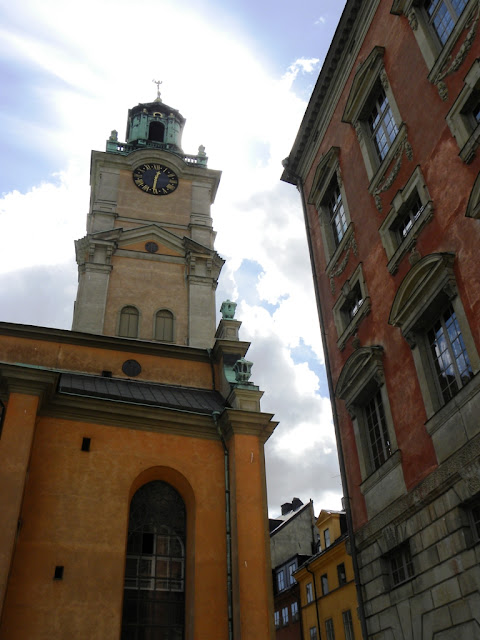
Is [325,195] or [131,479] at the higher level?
[325,195]

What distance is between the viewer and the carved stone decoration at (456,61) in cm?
1137

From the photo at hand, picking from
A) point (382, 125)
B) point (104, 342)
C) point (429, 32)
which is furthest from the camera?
point (104, 342)

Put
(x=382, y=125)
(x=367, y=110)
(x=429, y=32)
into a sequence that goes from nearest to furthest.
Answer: (x=429, y=32) < (x=382, y=125) < (x=367, y=110)

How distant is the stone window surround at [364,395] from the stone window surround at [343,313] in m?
0.95

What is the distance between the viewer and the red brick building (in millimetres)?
10336

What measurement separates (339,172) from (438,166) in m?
5.39

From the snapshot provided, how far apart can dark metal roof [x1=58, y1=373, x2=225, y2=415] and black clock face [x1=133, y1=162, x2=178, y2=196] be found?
12.7 metres

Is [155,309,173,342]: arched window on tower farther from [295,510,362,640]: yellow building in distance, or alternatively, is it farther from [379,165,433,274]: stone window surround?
[379,165,433,274]: stone window surround

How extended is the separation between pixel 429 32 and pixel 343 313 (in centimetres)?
689

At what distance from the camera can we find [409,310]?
1226cm

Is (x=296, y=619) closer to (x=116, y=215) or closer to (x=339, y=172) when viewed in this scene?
(x=116, y=215)

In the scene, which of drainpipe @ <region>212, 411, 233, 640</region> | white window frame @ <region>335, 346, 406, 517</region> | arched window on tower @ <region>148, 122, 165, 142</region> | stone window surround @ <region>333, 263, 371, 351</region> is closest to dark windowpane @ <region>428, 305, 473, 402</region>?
white window frame @ <region>335, 346, 406, 517</region>

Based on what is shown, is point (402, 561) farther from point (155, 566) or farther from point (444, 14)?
point (444, 14)

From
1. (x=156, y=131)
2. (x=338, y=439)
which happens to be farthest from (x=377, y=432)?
(x=156, y=131)
